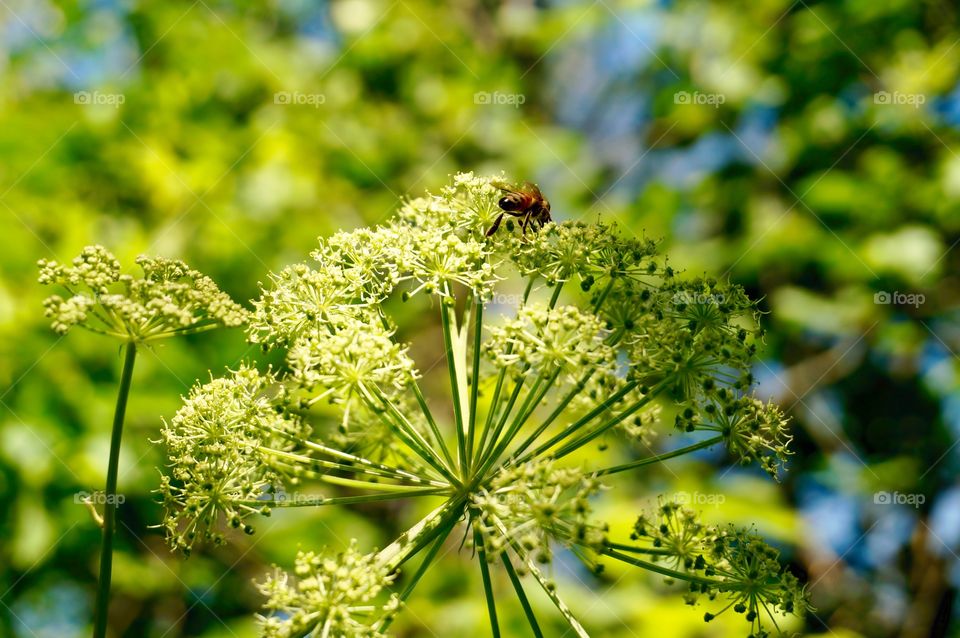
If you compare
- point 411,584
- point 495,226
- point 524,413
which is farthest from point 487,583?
point 495,226

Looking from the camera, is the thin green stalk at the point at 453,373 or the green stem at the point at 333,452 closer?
the green stem at the point at 333,452

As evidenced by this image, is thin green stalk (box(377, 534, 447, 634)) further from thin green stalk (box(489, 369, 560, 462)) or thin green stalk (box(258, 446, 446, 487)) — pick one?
thin green stalk (box(489, 369, 560, 462))

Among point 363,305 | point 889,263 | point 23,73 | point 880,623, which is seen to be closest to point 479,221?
point 363,305

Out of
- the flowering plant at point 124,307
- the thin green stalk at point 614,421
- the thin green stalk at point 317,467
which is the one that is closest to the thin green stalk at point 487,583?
the thin green stalk at point 317,467

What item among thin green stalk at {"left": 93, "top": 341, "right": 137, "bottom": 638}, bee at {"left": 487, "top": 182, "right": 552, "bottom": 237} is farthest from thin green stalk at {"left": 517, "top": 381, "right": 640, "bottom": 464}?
thin green stalk at {"left": 93, "top": 341, "right": 137, "bottom": 638}

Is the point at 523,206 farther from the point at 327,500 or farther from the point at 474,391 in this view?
the point at 327,500

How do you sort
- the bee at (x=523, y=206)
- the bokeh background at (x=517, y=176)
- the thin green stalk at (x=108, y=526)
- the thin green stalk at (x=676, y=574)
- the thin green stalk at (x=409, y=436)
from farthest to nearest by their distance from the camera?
the bokeh background at (x=517, y=176)
the bee at (x=523, y=206)
the thin green stalk at (x=409, y=436)
the thin green stalk at (x=676, y=574)
the thin green stalk at (x=108, y=526)

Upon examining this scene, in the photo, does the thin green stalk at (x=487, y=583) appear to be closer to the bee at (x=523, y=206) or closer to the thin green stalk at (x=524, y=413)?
the thin green stalk at (x=524, y=413)
